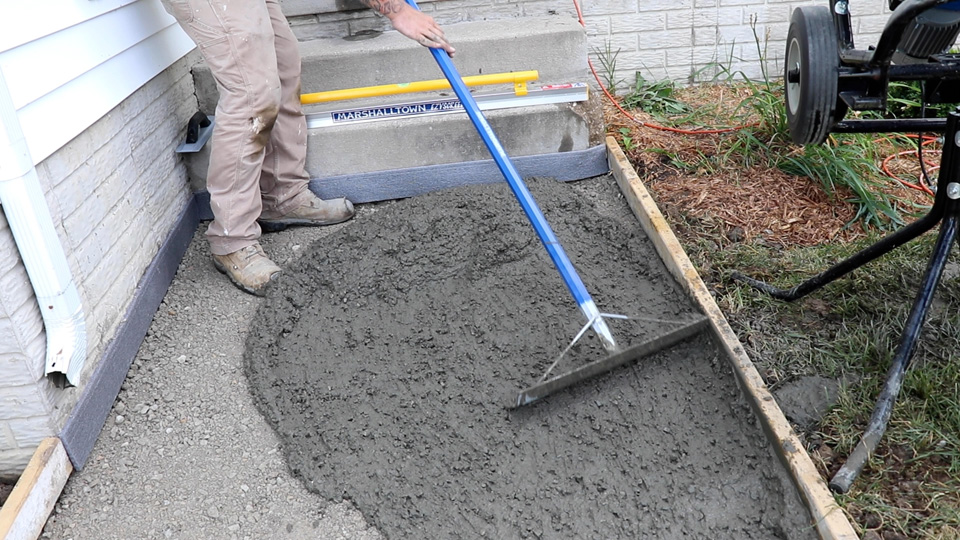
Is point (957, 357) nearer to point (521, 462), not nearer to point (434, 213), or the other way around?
point (521, 462)

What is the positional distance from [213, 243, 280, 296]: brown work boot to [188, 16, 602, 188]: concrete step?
2.23ft

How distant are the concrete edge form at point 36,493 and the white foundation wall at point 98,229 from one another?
78mm

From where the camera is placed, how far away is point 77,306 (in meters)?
2.22

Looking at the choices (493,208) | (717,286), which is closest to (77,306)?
(493,208)

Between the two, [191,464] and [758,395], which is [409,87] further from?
[758,395]

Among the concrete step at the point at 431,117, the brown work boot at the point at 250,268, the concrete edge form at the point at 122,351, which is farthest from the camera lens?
the concrete step at the point at 431,117

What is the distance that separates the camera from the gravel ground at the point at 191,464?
1.99 meters

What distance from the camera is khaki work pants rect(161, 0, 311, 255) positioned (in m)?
2.73

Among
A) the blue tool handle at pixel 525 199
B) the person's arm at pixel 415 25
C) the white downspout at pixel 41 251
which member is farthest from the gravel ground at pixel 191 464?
the person's arm at pixel 415 25

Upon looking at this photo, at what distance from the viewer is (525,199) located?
2.45 metres

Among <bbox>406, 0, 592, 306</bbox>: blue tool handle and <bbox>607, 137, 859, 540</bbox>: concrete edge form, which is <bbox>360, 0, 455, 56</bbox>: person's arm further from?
<bbox>607, 137, 859, 540</bbox>: concrete edge form

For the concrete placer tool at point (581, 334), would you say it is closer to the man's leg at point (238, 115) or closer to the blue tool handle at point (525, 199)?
the blue tool handle at point (525, 199)

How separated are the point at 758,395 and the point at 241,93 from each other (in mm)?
2179

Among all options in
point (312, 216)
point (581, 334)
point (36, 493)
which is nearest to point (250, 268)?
point (312, 216)
